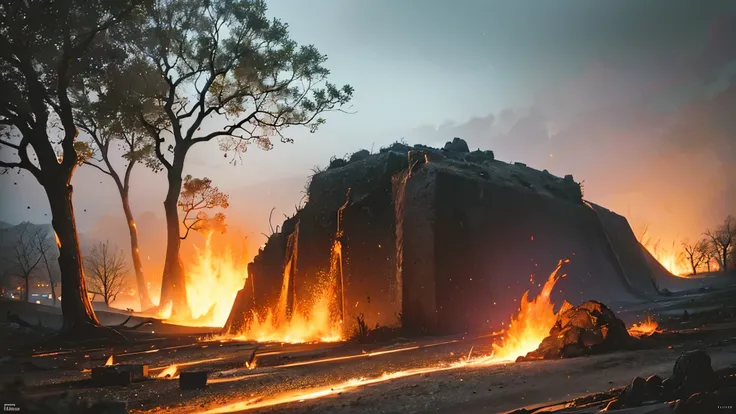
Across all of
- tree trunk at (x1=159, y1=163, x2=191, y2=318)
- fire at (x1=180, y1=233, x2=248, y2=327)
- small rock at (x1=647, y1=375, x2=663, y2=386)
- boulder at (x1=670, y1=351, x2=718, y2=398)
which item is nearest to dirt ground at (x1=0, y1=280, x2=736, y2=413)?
small rock at (x1=647, y1=375, x2=663, y2=386)

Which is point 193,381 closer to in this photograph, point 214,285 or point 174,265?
point 174,265

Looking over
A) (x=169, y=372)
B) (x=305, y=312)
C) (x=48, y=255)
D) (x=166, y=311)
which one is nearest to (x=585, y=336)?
(x=169, y=372)

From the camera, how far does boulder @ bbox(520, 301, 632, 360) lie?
7.45m

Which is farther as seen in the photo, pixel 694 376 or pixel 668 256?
pixel 668 256

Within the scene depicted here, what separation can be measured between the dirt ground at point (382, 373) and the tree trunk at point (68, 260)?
3.73 m

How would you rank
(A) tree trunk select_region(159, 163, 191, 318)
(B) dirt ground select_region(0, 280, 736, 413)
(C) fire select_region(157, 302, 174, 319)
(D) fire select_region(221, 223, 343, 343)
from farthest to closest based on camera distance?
1. (C) fire select_region(157, 302, 174, 319)
2. (A) tree trunk select_region(159, 163, 191, 318)
3. (D) fire select_region(221, 223, 343, 343)
4. (B) dirt ground select_region(0, 280, 736, 413)

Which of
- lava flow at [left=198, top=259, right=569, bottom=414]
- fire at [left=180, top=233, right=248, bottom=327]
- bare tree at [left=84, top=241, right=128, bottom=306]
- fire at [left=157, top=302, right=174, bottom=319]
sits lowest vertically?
lava flow at [left=198, top=259, right=569, bottom=414]

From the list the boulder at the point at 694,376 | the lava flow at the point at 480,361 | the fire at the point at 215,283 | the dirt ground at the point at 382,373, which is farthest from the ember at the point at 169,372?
the fire at the point at 215,283

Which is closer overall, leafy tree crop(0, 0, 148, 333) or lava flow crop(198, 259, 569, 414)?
lava flow crop(198, 259, 569, 414)

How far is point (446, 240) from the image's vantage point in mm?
11922

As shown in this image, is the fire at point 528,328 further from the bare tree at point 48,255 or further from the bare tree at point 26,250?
the bare tree at point 48,255

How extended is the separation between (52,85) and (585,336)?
54.3ft

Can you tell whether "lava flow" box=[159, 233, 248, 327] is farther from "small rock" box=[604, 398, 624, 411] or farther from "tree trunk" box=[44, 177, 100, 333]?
"small rock" box=[604, 398, 624, 411]

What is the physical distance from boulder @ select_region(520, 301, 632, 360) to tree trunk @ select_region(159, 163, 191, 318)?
19779mm
